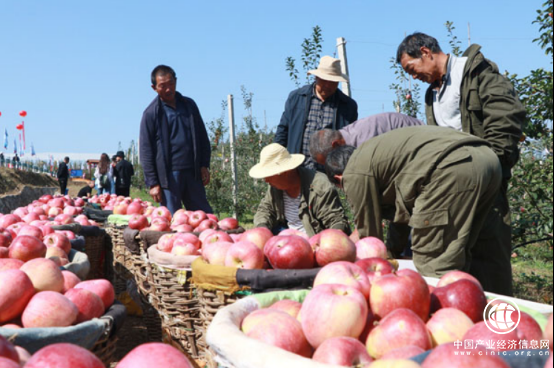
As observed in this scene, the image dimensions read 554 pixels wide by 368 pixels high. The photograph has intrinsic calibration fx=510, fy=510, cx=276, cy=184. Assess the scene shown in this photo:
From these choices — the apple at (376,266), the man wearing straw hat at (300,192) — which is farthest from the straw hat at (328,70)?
the apple at (376,266)

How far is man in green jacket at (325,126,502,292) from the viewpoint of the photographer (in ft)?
8.45

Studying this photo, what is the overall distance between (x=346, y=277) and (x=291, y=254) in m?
0.48

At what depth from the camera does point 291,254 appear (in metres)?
2.26

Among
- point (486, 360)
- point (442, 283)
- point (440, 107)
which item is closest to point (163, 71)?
point (440, 107)

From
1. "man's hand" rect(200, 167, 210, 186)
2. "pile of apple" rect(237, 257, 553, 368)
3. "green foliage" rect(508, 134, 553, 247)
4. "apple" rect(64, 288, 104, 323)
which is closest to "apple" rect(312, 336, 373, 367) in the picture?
"pile of apple" rect(237, 257, 553, 368)

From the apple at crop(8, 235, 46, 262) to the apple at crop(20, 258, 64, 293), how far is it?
0.56 meters

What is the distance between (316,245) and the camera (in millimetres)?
2416

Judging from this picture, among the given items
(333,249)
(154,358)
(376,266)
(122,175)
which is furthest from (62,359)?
(122,175)

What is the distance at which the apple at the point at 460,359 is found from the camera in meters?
1.01

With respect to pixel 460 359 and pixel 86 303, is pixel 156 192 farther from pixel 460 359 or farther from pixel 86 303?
pixel 460 359

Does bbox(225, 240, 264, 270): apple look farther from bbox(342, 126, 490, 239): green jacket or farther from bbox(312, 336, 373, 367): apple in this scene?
bbox(312, 336, 373, 367): apple

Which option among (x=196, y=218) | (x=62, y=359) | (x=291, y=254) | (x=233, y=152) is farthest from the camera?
(x=233, y=152)

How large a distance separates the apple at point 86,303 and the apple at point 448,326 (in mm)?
1235

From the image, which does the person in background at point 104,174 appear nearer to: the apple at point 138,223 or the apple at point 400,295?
the apple at point 138,223
